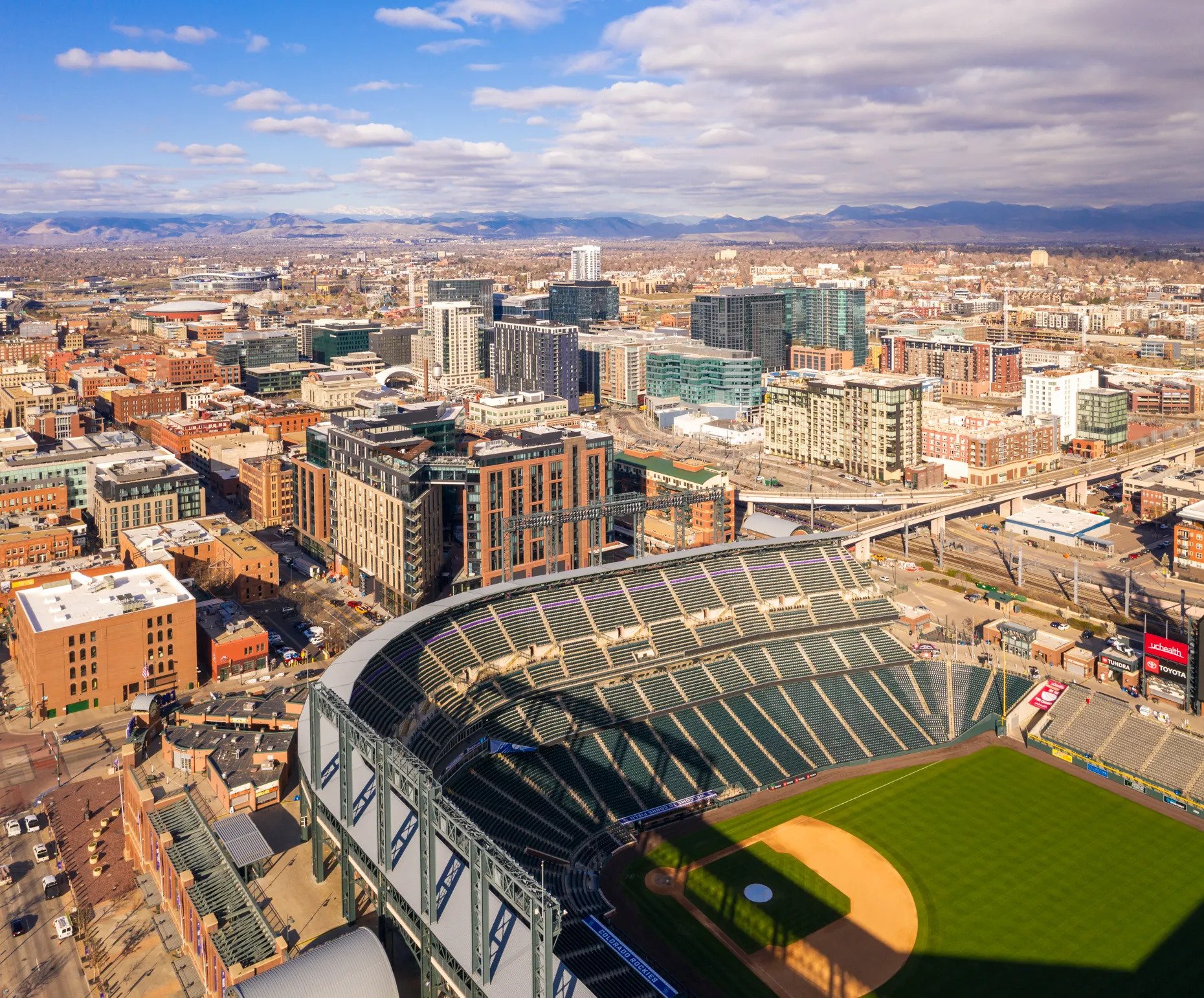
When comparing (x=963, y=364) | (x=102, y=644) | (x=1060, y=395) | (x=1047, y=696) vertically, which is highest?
(x=963, y=364)

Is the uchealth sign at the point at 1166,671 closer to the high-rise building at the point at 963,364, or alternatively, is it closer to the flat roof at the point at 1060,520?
the flat roof at the point at 1060,520

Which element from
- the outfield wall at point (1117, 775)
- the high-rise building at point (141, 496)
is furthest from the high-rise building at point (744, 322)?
the outfield wall at point (1117, 775)

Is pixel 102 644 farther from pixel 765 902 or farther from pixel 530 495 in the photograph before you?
pixel 765 902

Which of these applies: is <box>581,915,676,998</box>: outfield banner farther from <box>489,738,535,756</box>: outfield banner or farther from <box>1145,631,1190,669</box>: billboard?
<box>1145,631,1190,669</box>: billboard

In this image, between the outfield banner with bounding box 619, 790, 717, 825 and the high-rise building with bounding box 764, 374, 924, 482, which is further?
the high-rise building with bounding box 764, 374, 924, 482

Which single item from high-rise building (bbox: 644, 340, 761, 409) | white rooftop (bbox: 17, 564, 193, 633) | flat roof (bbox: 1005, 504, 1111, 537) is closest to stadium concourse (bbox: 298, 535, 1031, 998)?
white rooftop (bbox: 17, 564, 193, 633)

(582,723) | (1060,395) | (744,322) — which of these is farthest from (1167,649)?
(744,322)
